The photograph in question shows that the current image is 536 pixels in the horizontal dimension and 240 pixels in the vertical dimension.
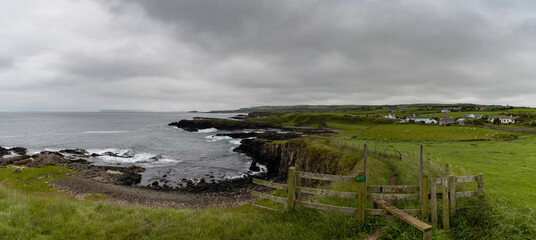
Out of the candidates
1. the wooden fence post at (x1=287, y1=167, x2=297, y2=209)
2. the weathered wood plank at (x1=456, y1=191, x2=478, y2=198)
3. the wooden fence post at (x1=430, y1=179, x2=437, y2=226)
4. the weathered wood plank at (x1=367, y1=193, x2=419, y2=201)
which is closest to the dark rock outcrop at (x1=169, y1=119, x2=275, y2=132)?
the wooden fence post at (x1=287, y1=167, x2=297, y2=209)

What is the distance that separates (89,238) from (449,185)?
12.1m

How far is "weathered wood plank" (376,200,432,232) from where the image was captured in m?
6.46

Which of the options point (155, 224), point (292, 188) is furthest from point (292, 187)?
point (155, 224)

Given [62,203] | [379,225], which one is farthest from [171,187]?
[379,225]

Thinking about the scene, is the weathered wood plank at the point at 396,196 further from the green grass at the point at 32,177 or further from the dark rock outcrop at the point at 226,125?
the dark rock outcrop at the point at 226,125

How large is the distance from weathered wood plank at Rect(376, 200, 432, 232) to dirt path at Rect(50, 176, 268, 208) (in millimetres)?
19611

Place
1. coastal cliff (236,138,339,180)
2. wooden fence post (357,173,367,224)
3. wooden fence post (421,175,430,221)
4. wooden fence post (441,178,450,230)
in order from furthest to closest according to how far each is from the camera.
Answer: coastal cliff (236,138,339,180)
wooden fence post (357,173,367,224)
wooden fence post (421,175,430,221)
wooden fence post (441,178,450,230)

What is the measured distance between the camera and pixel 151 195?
28.9m

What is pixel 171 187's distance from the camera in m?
33.2

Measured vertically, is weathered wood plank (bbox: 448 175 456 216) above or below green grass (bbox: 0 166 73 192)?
above

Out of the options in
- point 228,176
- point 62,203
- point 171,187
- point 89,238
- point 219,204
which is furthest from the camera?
point 228,176

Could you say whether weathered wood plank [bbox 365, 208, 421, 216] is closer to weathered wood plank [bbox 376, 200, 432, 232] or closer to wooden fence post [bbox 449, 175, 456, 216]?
weathered wood plank [bbox 376, 200, 432, 232]

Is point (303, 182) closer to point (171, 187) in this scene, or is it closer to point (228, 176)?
point (228, 176)

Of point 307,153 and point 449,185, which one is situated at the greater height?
point 449,185
